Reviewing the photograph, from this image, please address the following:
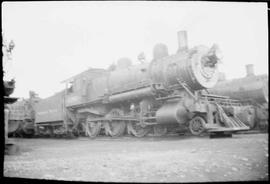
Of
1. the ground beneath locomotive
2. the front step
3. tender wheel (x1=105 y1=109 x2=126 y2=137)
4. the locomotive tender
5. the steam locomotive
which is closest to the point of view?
the ground beneath locomotive

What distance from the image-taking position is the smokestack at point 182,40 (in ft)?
27.0

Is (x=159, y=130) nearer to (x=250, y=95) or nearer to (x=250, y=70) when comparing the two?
(x=250, y=95)

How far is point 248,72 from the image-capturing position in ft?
33.8

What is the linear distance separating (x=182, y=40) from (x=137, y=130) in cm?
315

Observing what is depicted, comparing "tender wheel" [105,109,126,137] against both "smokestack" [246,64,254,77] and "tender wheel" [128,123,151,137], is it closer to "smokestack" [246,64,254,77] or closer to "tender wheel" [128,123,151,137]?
"tender wheel" [128,123,151,137]

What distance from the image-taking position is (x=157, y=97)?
8.54 metres

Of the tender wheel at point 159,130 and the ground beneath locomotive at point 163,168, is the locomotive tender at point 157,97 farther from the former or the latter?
the ground beneath locomotive at point 163,168

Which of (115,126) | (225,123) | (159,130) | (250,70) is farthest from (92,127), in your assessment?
(250,70)

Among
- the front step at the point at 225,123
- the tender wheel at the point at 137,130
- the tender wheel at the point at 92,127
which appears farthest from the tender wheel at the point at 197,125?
the tender wheel at the point at 92,127

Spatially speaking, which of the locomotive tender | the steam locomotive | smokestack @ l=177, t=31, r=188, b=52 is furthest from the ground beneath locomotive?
smokestack @ l=177, t=31, r=188, b=52

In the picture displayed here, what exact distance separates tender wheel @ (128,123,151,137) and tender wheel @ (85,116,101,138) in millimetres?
1441

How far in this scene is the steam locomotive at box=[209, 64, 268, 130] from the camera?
8.23m

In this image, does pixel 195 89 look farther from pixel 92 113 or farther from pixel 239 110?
pixel 92 113

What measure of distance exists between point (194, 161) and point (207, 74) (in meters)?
4.90
